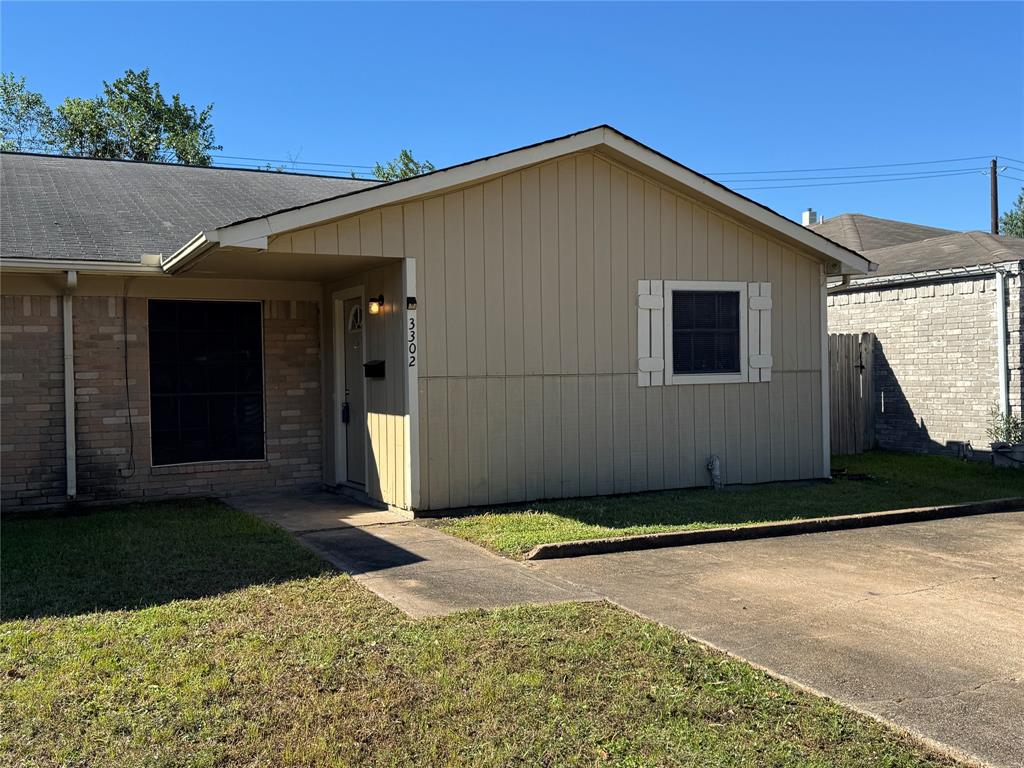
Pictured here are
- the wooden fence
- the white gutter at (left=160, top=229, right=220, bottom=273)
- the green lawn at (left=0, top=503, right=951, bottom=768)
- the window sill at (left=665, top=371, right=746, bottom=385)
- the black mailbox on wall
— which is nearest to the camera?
the green lawn at (left=0, top=503, right=951, bottom=768)

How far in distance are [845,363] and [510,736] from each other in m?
12.2

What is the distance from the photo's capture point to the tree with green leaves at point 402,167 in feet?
118

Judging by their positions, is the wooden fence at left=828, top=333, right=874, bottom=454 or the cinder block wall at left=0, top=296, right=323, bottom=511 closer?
the cinder block wall at left=0, top=296, right=323, bottom=511

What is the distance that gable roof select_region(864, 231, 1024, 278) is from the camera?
1428cm

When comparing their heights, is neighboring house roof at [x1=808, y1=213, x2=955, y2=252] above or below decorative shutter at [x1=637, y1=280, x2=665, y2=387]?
above

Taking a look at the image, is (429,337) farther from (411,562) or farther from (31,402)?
(31,402)

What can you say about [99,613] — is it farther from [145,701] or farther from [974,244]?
[974,244]

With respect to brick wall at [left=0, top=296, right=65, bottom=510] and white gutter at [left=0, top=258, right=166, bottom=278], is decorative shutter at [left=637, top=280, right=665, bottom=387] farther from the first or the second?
brick wall at [left=0, top=296, right=65, bottom=510]

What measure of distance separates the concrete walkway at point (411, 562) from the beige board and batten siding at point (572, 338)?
0.93m

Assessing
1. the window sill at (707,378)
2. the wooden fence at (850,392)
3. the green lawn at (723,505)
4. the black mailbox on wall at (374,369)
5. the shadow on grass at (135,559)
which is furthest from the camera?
the wooden fence at (850,392)

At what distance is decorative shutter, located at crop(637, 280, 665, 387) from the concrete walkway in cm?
322

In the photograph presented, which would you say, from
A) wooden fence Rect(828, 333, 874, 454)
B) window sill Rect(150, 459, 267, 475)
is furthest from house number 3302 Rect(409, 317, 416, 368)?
wooden fence Rect(828, 333, 874, 454)

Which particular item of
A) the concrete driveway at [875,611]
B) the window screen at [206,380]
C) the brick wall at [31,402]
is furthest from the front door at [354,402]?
the concrete driveway at [875,611]

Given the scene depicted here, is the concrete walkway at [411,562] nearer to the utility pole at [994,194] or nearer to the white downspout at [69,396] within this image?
the white downspout at [69,396]
